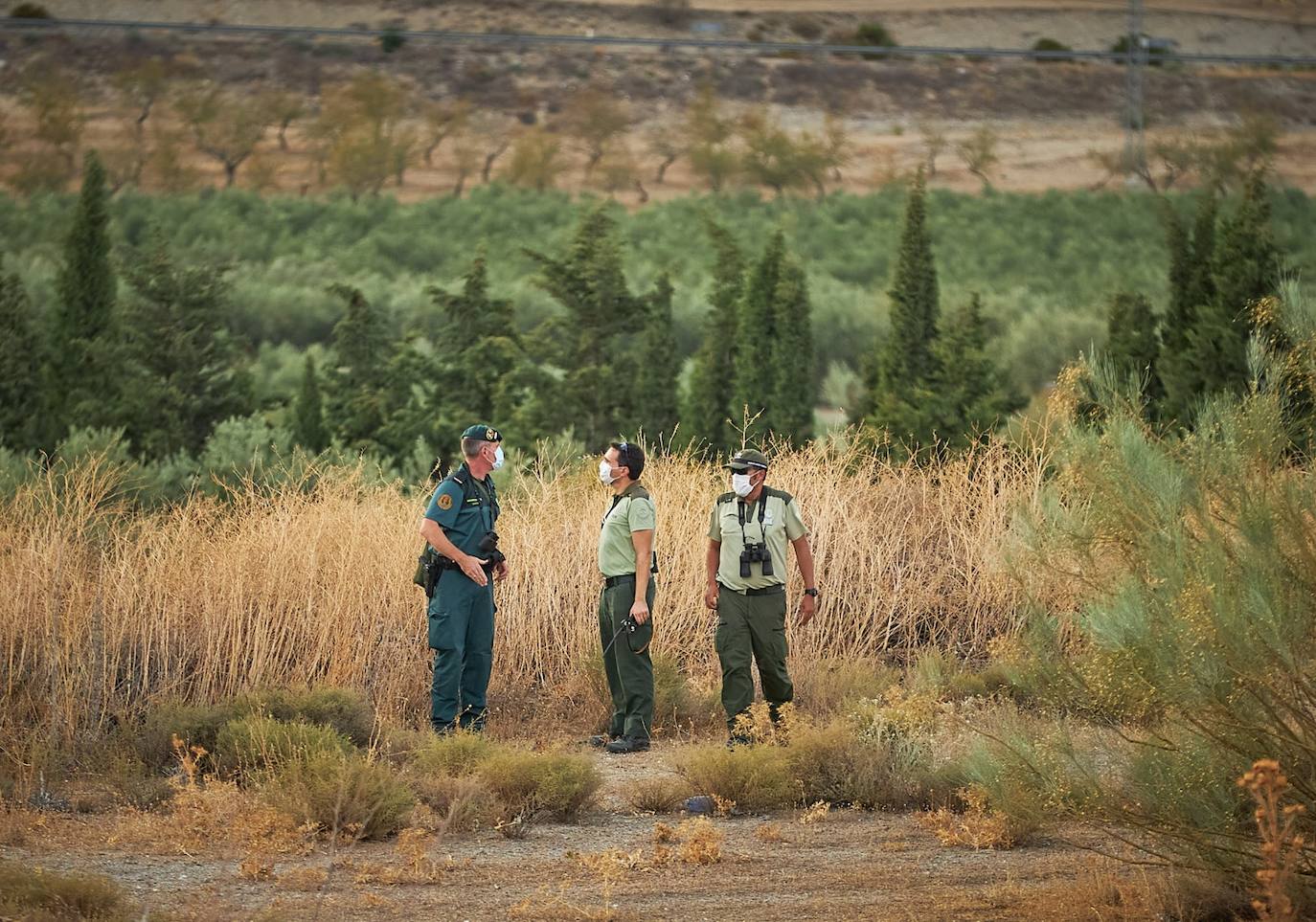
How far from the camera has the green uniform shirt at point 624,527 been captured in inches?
375

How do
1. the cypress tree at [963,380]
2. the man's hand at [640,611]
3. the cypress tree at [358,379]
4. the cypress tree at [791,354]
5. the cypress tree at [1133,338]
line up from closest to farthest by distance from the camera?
the man's hand at [640,611], the cypress tree at [963,380], the cypress tree at [1133,338], the cypress tree at [791,354], the cypress tree at [358,379]

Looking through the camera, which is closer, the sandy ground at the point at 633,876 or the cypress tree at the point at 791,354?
the sandy ground at the point at 633,876

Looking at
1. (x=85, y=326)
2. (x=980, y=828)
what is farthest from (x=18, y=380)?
(x=980, y=828)

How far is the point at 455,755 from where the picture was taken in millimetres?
8672

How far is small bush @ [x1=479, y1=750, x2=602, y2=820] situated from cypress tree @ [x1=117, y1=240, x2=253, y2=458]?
18.4m

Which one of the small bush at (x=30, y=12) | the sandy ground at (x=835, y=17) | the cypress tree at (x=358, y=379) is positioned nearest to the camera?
the cypress tree at (x=358, y=379)

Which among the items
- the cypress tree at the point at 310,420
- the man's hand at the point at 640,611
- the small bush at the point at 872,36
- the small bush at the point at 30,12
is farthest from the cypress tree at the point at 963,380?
the small bush at the point at 30,12

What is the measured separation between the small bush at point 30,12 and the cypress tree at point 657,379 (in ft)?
244

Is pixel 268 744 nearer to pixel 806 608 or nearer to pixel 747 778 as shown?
pixel 747 778

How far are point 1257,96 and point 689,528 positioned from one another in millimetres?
80355

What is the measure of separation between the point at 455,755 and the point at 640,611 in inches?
55.2

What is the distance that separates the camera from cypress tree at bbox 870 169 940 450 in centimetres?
2267

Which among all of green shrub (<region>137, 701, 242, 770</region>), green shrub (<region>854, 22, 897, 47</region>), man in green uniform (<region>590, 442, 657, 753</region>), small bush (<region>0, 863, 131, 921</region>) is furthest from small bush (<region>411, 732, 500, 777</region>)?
green shrub (<region>854, 22, 897, 47</region>)

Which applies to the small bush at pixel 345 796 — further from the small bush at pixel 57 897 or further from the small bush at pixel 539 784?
the small bush at pixel 57 897
